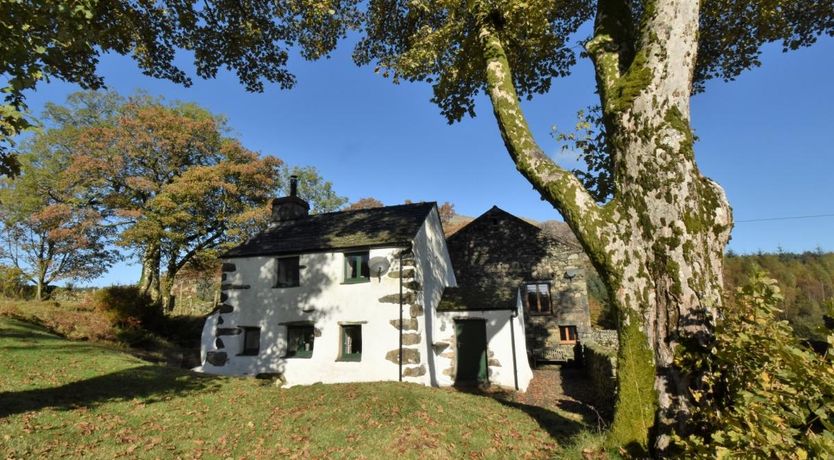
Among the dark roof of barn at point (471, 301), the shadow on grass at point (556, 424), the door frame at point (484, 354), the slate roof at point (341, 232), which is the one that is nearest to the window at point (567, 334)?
the dark roof of barn at point (471, 301)

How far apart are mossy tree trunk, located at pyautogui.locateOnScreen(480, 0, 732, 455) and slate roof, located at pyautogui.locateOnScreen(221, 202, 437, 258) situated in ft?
31.1

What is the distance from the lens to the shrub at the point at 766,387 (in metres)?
2.69

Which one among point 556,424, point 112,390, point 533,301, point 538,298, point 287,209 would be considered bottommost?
point 556,424

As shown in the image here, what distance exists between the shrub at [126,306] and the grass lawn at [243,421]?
9.57 m

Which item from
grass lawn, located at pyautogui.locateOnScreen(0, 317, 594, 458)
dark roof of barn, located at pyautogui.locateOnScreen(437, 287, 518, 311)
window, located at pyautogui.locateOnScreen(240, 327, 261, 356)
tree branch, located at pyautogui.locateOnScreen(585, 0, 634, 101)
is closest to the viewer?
tree branch, located at pyautogui.locateOnScreen(585, 0, 634, 101)

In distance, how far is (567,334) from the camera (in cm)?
2136

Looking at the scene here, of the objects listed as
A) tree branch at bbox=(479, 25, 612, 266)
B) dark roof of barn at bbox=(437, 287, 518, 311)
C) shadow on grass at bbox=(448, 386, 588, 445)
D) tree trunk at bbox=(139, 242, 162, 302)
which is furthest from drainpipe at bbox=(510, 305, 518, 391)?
tree trunk at bbox=(139, 242, 162, 302)

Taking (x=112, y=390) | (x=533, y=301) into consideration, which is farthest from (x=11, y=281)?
(x=533, y=301)

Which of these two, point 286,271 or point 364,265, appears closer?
point 364,265

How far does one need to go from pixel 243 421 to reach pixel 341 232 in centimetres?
938

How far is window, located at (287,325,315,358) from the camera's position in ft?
49.2

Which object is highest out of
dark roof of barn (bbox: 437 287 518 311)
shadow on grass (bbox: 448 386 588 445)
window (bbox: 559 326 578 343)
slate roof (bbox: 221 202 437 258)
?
slate roof (bbox: 221 202 437 258)

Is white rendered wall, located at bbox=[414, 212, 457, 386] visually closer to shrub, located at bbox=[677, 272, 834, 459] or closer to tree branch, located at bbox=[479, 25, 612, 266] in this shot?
tree branch, located at bbox=[479, 25, 612, 266]

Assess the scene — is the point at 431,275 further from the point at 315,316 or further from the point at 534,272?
the point at 534,272
